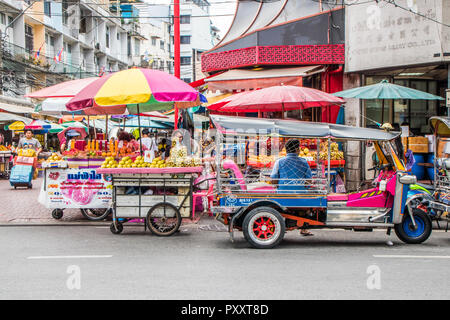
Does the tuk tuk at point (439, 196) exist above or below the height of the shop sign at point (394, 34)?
below

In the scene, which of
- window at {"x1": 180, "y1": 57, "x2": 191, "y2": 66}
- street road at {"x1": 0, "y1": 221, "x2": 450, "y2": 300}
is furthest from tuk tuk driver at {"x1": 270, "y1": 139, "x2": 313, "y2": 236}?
window at {"x1": 180, "y1": 57, "x2": 191, "y2": 66}

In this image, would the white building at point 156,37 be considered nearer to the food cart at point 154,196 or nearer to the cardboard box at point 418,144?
the cardboard box at point 418,144

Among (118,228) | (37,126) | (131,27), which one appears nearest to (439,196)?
(118,228)

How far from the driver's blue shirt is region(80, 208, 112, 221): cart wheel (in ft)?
14.3

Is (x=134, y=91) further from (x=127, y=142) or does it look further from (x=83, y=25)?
(x=83, y=25)

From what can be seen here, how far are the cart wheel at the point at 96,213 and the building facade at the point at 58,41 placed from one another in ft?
45.7

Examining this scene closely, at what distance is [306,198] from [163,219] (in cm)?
263

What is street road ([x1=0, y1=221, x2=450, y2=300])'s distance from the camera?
5.27 metres

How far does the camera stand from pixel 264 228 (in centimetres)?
769

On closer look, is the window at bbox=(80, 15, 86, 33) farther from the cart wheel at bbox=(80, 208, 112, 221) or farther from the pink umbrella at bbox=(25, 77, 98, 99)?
the cart wheel at bbox=(80, 208, 112, 221)

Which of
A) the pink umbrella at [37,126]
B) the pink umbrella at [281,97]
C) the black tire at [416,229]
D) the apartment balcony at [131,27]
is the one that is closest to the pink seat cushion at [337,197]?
the black tire at [416,229]

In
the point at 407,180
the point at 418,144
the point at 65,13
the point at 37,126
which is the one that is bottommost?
the point at 407,180

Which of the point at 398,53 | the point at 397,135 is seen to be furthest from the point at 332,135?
the point at 398,53

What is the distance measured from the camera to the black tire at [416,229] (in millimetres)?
7957
